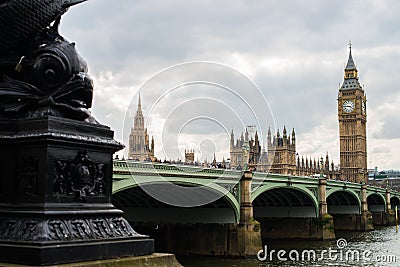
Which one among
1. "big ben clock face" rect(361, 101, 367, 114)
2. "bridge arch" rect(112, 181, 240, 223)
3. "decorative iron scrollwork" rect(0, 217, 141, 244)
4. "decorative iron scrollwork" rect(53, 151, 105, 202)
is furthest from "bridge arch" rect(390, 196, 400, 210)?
"decorative iron scrollwork" rect(0, 217, 141, 244)

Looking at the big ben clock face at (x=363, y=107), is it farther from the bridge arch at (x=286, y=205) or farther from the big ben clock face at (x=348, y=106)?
the bridge arch at (x=286, y=205)

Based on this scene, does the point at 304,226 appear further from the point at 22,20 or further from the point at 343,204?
the point at 22,20

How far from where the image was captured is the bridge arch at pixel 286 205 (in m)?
43.6

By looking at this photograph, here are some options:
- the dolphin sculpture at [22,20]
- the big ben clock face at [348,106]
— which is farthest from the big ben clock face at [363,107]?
the dolphin sculpture at [22,20]

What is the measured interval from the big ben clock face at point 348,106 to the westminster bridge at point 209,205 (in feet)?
260

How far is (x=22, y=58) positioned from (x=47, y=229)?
1539 mm

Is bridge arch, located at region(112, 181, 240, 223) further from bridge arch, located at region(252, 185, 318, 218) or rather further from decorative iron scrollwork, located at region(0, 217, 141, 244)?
decorative iron scrollwork, located at region(0, 217, 141, 244)

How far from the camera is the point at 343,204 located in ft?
199

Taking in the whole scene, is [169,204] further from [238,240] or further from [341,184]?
[341,184]

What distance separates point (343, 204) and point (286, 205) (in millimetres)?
16511

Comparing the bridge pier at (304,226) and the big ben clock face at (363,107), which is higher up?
the big ben clock face at (363,107)

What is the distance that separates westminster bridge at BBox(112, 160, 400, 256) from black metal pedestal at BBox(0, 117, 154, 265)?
17.5 meters

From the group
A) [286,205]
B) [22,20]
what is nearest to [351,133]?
[286,205]

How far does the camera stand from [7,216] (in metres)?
4.35
